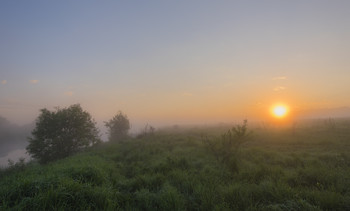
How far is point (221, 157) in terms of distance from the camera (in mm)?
9812

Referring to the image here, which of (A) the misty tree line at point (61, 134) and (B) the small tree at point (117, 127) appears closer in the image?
(A) the misty tree line at point (61, 134)

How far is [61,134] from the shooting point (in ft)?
66.3

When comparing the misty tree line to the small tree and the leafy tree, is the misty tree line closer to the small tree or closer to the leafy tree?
the leafy tree

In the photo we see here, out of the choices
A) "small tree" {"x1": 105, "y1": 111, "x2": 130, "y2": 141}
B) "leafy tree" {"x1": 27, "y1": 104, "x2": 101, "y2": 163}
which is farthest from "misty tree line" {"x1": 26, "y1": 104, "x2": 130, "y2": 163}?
"small tree" {"x1": 105, "y1": 111, "x2": 130, "y2": 141}

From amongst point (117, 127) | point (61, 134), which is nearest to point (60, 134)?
point (61, 134)

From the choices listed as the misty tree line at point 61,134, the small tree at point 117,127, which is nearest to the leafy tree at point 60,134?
the misty tree line at point 61,134

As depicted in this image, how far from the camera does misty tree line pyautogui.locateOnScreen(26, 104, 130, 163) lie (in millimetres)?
18594

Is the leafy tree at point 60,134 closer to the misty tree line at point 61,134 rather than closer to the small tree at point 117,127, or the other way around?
the misty tree line at point 61,134

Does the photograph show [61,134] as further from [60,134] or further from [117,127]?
[117,127]

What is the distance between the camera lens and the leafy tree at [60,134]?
18578 millimetres

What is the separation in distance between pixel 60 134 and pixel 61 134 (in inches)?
4.1

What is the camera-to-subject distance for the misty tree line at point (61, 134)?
1859 centimetres

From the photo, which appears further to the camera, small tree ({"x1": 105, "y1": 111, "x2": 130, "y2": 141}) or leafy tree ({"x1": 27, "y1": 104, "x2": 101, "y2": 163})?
small tree ({"x1": 105, "y1": 111, "x2": 130, "y2": 141})

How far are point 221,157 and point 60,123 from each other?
2059 centimetres
